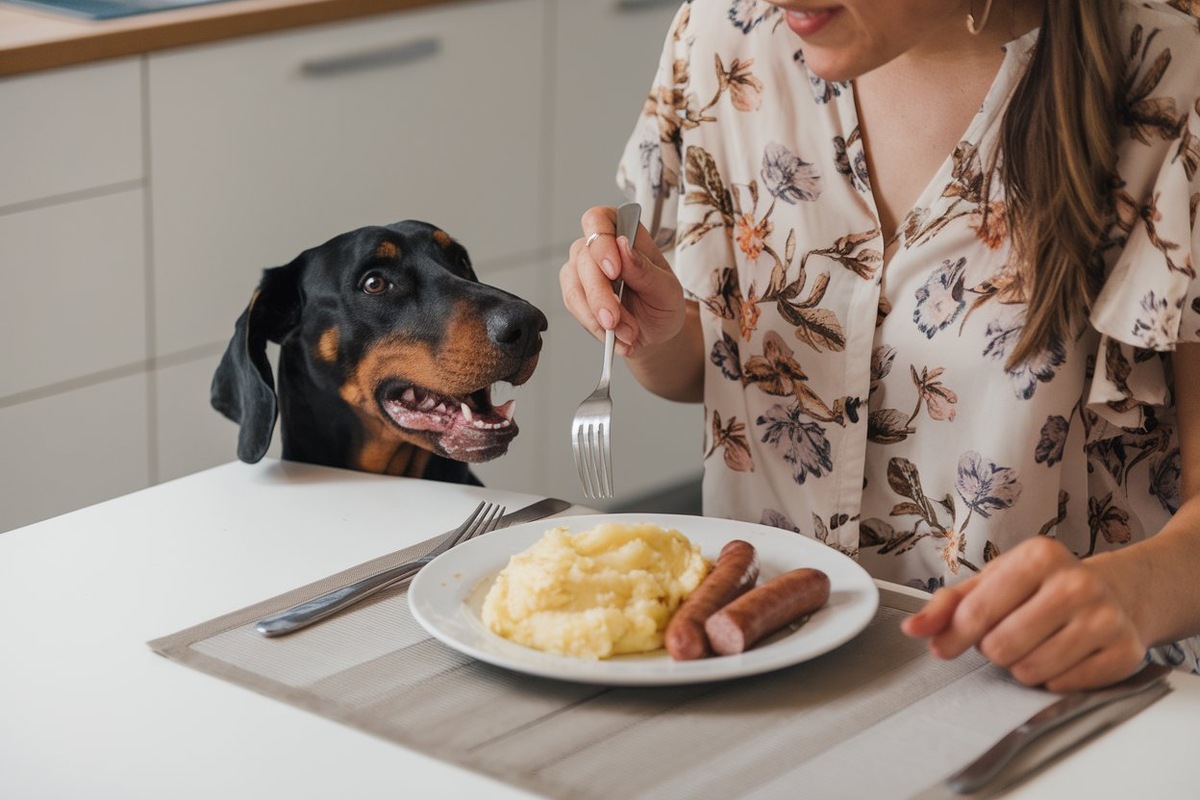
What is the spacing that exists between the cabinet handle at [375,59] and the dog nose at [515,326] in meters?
1.21

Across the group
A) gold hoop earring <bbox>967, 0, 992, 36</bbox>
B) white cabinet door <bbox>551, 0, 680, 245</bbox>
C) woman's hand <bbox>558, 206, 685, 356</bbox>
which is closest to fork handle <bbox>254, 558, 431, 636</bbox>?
woman's hand <bbox>558, 206, 685, 356</bbox>

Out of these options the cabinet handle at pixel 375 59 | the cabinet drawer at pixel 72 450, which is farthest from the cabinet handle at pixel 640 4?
the cabinet drawer at pixel 72 450

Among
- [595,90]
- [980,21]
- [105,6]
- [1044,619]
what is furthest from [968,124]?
[595,90]

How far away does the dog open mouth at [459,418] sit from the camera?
1.12m

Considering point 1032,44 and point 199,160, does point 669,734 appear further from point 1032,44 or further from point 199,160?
point 199,160

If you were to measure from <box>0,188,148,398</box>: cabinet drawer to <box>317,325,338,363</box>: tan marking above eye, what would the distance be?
931 millimetres

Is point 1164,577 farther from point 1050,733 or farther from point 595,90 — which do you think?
point 595,90

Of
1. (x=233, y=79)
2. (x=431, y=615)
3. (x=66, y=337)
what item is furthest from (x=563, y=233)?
(x=431, y=615)

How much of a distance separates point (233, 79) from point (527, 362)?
116 centimetres

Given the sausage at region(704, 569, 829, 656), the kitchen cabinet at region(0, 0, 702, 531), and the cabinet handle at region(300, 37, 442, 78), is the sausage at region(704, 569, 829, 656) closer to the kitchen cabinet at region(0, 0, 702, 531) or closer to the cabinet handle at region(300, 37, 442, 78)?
the kitchen cabinet at region(0, 0, 702, 531)

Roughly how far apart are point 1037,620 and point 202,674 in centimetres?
48

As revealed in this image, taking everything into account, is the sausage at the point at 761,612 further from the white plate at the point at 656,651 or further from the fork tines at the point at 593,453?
the fork tines at the point at 593,453

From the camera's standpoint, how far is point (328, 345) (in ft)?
3.67

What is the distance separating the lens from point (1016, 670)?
861mm
